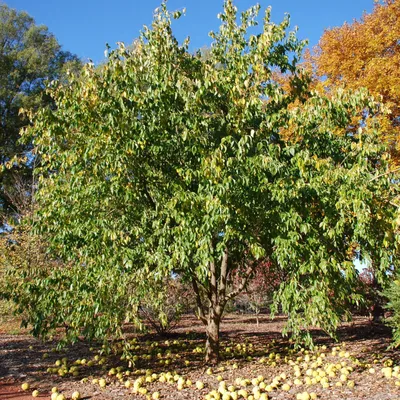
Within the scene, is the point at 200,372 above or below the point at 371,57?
below

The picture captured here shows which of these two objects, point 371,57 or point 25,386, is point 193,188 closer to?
point 25,386

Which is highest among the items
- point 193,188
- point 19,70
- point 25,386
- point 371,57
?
point 19,70

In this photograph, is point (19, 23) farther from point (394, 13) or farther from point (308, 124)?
point (308, 124)

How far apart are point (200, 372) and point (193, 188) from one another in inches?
125

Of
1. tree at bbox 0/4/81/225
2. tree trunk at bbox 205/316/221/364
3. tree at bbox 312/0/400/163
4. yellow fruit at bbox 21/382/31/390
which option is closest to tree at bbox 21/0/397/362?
yellow fruit at bbox 21/382/31/390

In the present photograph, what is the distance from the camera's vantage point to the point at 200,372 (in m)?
6.83

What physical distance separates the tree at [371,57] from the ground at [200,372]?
5.98 meters

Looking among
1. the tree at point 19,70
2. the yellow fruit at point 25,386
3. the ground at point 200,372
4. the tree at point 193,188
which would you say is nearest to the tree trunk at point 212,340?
the ground at point 200,372

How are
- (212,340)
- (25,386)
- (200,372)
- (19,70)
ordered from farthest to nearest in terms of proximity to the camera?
(19,70)
(212,340)
(200,372)
(25,386)

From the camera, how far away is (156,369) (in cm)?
712

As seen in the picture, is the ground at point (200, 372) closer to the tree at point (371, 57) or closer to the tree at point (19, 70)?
the tree at point (371, 57)

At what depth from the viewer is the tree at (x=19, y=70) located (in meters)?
20.7

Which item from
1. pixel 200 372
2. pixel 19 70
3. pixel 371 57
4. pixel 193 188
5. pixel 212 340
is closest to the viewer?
pixel 193 188

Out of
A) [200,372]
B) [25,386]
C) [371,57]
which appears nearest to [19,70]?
[371,57]
